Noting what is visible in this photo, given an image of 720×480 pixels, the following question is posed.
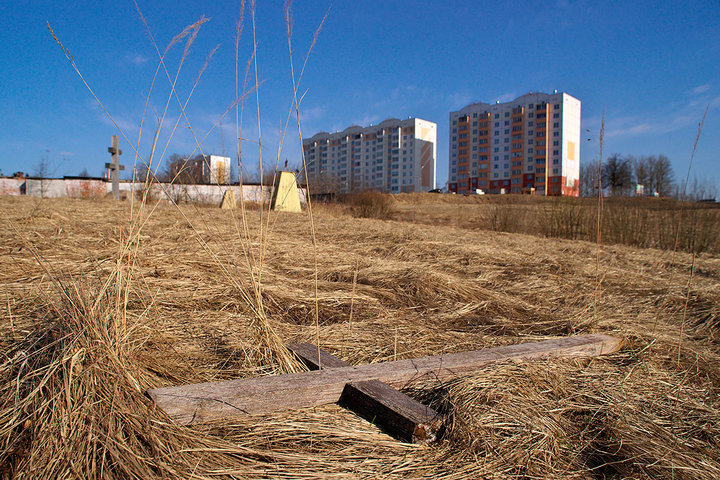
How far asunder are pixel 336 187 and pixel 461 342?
13.5 meters

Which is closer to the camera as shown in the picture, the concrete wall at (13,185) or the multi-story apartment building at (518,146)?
the concrete wall at (13,185)

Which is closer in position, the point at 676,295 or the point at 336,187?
the point at 676,295

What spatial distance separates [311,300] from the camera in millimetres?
2561

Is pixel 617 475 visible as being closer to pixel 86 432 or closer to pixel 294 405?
pixel 294 405

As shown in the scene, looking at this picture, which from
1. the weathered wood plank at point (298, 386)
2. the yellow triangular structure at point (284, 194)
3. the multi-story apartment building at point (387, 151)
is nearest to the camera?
the weathered wood plank at point (298, 386)

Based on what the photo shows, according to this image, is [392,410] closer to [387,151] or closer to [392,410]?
[392,410]

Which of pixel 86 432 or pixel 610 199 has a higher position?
pixel 610 199

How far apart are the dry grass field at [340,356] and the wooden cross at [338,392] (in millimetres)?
37

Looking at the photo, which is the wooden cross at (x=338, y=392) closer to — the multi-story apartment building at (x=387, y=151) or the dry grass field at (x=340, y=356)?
the dry grass field at (x=340, y=356)

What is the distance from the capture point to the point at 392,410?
119cm

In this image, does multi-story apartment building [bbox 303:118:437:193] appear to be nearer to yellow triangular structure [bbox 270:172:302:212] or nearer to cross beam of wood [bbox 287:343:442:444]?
yellow triangular structure [bbox 270:172:302:212]

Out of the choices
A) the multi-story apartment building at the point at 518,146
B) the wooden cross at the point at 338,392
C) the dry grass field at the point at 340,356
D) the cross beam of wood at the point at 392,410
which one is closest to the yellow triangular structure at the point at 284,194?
the dry grass field at the point at 340,356

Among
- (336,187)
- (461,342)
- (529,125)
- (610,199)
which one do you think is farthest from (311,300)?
(529,125)

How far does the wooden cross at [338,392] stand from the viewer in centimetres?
115
